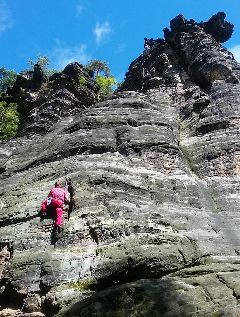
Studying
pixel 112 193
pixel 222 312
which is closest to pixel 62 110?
pixel 112 193

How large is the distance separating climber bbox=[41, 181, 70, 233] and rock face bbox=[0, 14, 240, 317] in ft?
1.19

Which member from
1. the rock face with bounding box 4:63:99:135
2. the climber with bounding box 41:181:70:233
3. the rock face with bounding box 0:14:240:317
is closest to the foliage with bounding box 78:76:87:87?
the rock face with bounding box 4:63:99:135

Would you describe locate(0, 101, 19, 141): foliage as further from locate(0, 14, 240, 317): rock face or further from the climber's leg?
the climber's leg

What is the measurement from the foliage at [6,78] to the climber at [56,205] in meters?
48.5

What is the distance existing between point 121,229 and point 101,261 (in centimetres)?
179

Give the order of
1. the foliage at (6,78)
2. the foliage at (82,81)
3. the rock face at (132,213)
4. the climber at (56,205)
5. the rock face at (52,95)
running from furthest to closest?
the foliage at (6,78) → the foliage at (82,81) → the rock face at (52,95) → the climber at (56,205) → the rock face at (132,213)

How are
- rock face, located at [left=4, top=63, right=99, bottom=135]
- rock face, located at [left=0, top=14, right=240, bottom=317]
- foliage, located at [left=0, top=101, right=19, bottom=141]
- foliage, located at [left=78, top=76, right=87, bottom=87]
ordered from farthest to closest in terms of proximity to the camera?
foliage, located at [left=78, top=76, right=87, bottom=87]
foliage, located at [left=0, top=101, right=19, bottom=141]
rock face, located at [left=4, top=63, right=99, bottom=135]
rock face, located at [left=0, top=14, right=240, bottom=317]

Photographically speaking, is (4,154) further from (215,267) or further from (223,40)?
(223,40)

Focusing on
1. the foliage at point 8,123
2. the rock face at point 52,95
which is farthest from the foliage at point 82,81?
the foliage at point 8,123

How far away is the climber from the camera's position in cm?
1361

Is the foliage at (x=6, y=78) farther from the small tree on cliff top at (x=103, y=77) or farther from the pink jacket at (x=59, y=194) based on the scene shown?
the pink jacket at (x=59, y=194)

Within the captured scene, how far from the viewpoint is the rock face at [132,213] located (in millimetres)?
9438

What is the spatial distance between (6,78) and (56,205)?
50540 millimetres

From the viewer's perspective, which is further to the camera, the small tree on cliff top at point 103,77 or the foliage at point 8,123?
the small tree on cliff top at point 103,77
